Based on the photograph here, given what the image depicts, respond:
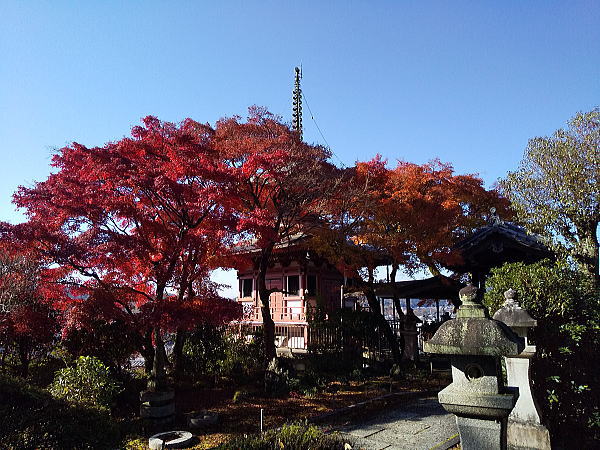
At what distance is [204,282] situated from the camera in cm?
1335

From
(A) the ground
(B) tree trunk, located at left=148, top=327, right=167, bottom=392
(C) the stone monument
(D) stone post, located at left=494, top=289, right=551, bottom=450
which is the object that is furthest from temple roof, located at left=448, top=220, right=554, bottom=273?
(C) the stone monument

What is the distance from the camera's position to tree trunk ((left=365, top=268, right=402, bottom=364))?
16516 millimetres

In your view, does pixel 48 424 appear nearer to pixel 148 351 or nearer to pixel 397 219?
pixel 148 351

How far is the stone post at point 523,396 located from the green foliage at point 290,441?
9.57ft

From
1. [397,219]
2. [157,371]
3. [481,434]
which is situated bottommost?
[157,371]

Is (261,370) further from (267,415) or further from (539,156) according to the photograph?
(539,156)

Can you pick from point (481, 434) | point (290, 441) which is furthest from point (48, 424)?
point (481, 434)

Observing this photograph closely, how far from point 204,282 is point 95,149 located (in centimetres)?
519

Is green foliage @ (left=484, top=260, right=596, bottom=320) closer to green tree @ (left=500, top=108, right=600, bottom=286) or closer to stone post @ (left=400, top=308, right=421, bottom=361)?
green tree @ (left=500, top=108, right=600, bottom=286)

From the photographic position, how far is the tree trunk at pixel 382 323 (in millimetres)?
16516

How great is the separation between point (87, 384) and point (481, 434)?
8.86 m

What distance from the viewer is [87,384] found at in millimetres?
9641

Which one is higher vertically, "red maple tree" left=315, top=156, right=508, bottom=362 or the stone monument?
"red maple tree" left=315, top=156, right=508, bottom=362

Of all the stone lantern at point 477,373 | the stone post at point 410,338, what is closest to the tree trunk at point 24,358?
the stone lantern at point 477,373
